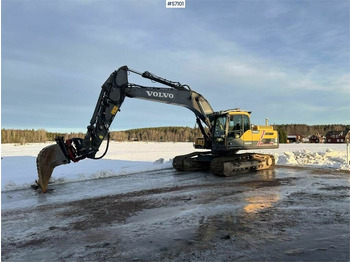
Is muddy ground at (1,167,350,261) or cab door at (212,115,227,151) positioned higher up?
cab door at (212,115,227,151)

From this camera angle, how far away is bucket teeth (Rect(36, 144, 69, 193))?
35.9 ft

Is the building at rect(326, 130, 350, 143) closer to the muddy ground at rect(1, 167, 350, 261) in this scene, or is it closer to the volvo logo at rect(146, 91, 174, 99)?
the muddy ground at rect(1, 167, 350, 261)

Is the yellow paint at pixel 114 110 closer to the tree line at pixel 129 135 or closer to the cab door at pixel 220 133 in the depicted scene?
the cab door at pixel 220 133

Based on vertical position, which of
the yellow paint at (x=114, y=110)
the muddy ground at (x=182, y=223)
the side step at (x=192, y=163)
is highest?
the yellow paint at (x=114, y=110)

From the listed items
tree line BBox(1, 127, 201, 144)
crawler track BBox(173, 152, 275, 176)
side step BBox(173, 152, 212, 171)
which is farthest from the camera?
tree line BBox(1, 127, 201, 144)

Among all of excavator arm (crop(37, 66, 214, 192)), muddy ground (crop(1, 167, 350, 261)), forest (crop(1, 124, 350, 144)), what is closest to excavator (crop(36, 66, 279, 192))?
excavator arm (crop(37, 66, 214, 192))

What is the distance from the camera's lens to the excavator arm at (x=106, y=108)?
11.3m

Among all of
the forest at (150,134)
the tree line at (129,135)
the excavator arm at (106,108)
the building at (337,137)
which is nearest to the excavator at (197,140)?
the excavator arm at (106,108)

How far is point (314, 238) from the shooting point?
220 inches

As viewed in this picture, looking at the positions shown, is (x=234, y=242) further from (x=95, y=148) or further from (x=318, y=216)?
(x=95, y=148)

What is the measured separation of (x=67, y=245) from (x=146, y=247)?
1.52 m

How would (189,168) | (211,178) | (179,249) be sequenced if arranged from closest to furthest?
1. (179,249)
2. (211,178)
3. (189,168)

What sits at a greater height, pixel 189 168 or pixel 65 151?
pixel 65 151

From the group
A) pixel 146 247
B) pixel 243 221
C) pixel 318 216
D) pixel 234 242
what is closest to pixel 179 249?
pixel 146 247
